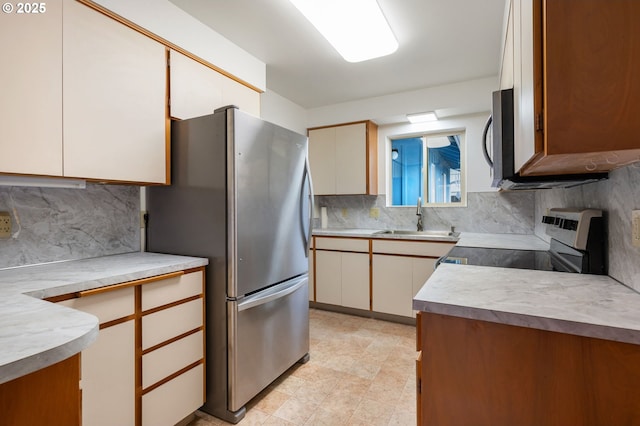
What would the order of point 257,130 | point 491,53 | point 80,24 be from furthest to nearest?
1. point 491,53
2. point 257,130
3. point 80,24

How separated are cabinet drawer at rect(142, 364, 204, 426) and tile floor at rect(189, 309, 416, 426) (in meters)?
0.16

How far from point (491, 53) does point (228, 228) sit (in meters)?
2.47

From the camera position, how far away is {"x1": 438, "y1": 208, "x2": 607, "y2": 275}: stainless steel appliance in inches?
48.2

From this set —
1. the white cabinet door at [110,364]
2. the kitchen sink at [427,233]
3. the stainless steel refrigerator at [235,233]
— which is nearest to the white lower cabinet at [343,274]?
the kitchen sink at [427,233]

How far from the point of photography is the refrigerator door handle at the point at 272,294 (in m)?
1.72

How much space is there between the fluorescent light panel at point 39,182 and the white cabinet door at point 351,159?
8.42ft

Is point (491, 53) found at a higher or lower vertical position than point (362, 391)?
higher

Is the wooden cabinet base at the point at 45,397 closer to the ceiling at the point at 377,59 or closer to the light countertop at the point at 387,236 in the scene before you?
the ceiling at the point at 377,59

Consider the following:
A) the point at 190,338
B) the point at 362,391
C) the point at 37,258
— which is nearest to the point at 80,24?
the point at 37,258

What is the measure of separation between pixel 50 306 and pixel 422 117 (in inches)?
133

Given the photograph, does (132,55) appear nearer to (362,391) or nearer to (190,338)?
(190,338)

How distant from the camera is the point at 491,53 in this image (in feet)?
8.03

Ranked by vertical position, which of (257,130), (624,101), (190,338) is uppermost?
(257,130)

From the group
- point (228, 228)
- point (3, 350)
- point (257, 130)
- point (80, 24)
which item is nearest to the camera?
point (3, 350)
